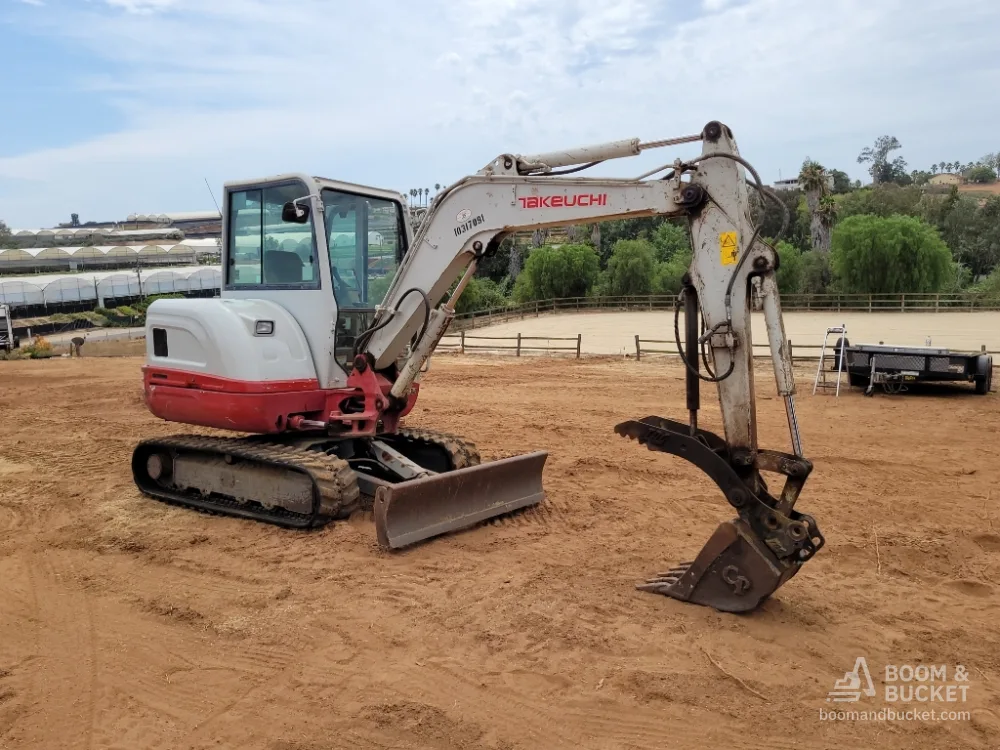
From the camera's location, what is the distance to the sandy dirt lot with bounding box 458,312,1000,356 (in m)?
26.3

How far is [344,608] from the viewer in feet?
17.3

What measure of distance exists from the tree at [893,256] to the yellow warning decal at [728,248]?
138 ft

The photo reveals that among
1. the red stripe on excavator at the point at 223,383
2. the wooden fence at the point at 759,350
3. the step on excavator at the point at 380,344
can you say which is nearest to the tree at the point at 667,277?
the wooden fence at the point at 759,350

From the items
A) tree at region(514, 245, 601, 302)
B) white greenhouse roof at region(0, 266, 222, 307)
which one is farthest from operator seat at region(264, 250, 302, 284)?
Result: tree at region(514, 245, 601, 302)

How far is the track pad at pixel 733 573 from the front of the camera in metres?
4.84

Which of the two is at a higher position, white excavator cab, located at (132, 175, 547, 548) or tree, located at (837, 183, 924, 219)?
tree, located at (837, 183, 924, 219)

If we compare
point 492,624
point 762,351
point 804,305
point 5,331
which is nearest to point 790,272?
point 804,305

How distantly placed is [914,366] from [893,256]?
3139 centimetres

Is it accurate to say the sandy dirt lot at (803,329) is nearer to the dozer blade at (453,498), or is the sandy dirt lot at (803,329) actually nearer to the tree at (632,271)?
the tree at (632,271)

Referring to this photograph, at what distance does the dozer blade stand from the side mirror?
2.40 metres

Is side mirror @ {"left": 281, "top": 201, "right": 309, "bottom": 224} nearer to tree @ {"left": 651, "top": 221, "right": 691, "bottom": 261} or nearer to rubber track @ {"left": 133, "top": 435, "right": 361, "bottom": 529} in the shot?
rubber track @ {"left": 133, "top": 435, "right": 361, "bottom": 529}

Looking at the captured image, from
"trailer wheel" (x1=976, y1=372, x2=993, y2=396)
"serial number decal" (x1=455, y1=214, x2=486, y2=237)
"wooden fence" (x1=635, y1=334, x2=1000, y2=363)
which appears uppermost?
"serial number decal" (x1=455, y1=214, x2=486, y2=237)

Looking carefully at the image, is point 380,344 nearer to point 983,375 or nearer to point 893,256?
point 983,375

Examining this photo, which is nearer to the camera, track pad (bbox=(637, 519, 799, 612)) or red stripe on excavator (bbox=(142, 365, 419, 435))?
track pad (bbox=(637, 519, 799, 612))
